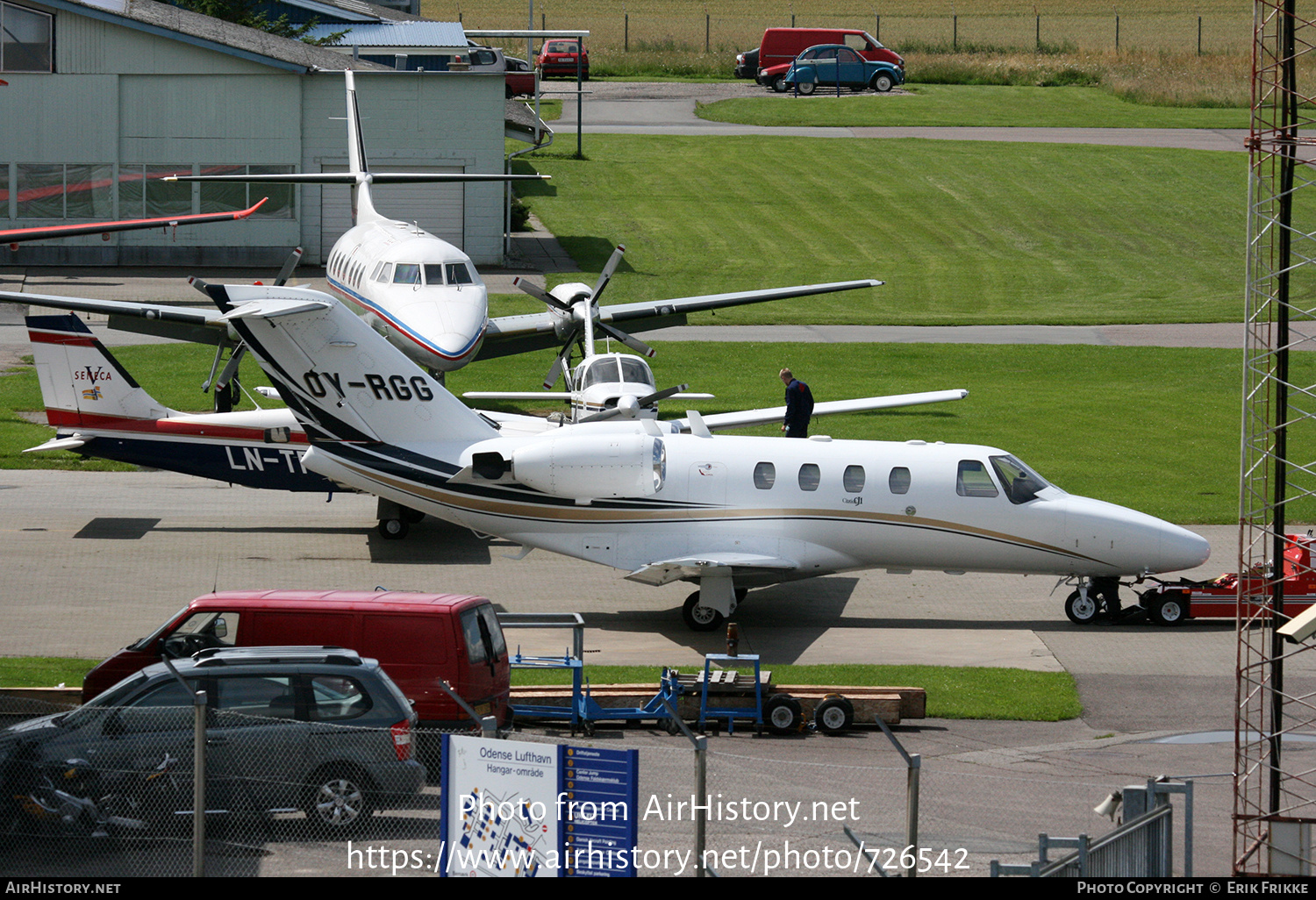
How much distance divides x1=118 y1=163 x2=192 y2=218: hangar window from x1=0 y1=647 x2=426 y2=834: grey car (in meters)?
43.0

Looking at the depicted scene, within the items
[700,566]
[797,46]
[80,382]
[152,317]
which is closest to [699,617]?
[700,566]

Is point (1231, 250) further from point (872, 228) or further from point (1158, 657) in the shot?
point (1158, 657)

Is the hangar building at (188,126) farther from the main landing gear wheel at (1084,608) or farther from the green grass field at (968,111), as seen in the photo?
the main landing gear wheel at (1084,608)

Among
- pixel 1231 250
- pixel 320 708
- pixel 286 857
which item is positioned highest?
pixel 1231 250

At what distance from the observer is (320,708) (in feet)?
39.6

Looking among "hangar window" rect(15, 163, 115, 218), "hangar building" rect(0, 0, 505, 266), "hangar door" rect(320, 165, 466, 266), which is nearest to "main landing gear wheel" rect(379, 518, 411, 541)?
"hangar building" rect(0, 0, 505, 266)

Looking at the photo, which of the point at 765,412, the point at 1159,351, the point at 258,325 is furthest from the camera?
the point at 1159,351

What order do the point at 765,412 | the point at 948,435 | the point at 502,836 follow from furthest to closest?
the point at 948,435, the point at 765,412, the point at 502,836

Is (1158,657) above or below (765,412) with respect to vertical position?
below

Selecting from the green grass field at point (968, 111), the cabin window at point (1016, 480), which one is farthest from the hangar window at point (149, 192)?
the cabin window at point (1016, 480)

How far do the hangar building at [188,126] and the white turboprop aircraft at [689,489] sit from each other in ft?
109

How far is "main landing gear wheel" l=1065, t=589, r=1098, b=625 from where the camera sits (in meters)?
20.6
